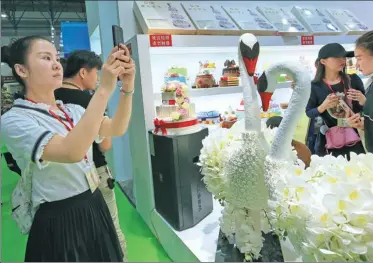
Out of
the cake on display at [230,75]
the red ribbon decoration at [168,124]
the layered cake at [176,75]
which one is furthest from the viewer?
the cake on display at [230,75]

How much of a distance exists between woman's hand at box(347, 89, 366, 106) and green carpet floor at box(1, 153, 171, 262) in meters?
0.72

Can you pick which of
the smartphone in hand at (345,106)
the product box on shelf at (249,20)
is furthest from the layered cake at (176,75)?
the smartphone in hand at (345,106)

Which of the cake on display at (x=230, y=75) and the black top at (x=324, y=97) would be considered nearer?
the black top at (x=324, y=97)

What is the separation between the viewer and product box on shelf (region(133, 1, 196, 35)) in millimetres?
1455

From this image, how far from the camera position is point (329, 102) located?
2.34ft

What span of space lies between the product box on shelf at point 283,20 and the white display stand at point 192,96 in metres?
0.03

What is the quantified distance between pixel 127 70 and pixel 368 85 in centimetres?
52

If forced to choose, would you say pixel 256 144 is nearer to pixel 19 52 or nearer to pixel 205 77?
pixel 19 52

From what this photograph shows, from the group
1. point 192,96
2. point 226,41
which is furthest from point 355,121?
point 192,96

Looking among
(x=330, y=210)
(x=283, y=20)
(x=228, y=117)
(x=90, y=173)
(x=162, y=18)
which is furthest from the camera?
(x=228, y=117)

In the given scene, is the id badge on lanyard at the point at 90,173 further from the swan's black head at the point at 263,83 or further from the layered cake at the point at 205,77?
the layered cake at the point at 205,77

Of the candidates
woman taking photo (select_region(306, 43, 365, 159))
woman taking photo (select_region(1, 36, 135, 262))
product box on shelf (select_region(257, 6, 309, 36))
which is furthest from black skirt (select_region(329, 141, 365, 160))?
woman taking photo (select_region(1, 36, 135, 262))

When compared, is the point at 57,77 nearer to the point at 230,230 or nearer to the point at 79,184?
the point at 79,184

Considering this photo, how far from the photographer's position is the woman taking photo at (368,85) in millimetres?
636
